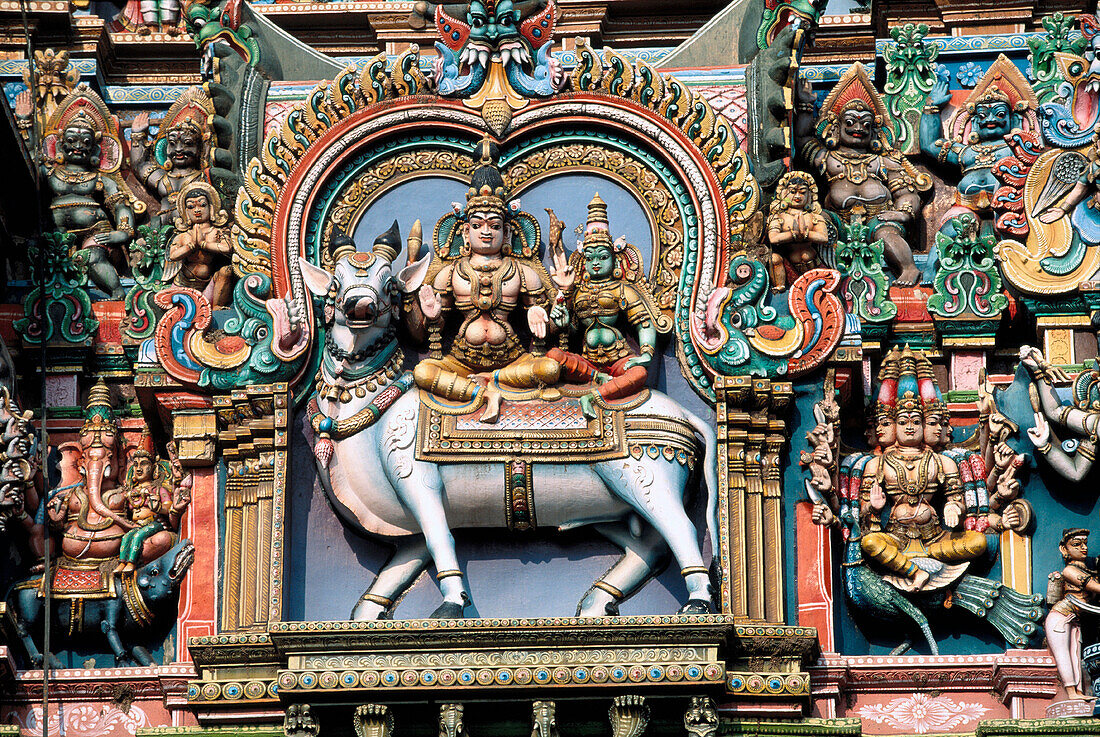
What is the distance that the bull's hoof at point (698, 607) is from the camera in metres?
19.4

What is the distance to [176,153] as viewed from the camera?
21.4 meters

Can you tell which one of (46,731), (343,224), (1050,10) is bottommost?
(46,731)

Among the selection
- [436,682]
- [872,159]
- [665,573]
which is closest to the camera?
[436,682]

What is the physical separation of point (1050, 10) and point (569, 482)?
18.2 ft

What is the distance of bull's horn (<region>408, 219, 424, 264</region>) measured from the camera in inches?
813

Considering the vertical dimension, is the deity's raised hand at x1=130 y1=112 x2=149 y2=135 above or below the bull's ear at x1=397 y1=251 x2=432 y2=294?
above

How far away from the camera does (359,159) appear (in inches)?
825

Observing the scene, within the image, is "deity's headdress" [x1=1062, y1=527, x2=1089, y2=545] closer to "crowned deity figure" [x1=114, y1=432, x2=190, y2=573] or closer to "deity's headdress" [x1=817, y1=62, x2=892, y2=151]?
"deity's headdress" [x1=817, y1=62, x2=892, y2=151]

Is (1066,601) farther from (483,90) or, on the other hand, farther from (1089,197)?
(483,90)

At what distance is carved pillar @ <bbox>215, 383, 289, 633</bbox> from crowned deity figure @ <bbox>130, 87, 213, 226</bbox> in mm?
1835

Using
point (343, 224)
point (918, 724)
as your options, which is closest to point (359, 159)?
point (343, 224)

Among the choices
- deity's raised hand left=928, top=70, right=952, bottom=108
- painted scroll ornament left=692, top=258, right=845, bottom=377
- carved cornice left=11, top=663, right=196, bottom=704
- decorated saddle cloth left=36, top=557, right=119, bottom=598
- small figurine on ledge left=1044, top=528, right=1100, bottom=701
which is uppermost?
deity's raised hand left=928, top=70, right=952, bottom=108

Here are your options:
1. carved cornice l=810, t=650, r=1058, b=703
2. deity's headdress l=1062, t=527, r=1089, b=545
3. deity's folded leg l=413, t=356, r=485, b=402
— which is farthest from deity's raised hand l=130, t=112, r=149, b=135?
deity's headdress l=1062, t=527, r=1089, b=545

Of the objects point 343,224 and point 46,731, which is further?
point 343,224
